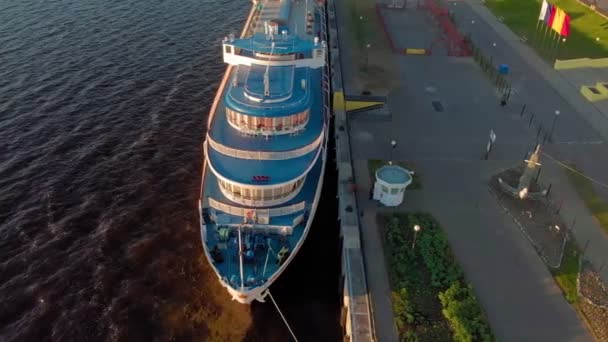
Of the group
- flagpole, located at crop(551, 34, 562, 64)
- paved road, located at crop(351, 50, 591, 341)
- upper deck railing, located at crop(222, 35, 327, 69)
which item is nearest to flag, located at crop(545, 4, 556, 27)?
flagpole, located at crop(551, 34, 562, 64)

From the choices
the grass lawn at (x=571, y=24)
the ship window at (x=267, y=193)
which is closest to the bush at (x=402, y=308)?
the ship window at (x=267, y=193)

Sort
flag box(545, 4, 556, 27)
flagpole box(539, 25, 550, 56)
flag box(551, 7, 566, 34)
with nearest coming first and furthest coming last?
flag box(551, 7, 566, 34)
flag box(545, 4, 556, 27)
flagpole box(539, 25, 550, 56)

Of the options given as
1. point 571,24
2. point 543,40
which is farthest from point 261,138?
point 571,24

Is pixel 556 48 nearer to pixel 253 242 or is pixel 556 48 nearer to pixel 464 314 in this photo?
pixel 464 314

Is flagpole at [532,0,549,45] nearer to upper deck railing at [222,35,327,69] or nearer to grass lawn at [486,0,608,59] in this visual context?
grass lawn at [486,0,608,59]

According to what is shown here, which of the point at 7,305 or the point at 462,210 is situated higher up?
the point at 462,210

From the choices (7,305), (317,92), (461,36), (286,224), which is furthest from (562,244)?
(461,36)

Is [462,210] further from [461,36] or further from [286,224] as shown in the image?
[461,36]

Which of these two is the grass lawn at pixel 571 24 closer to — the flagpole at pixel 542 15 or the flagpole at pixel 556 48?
the flagpole at pixel 542 15
